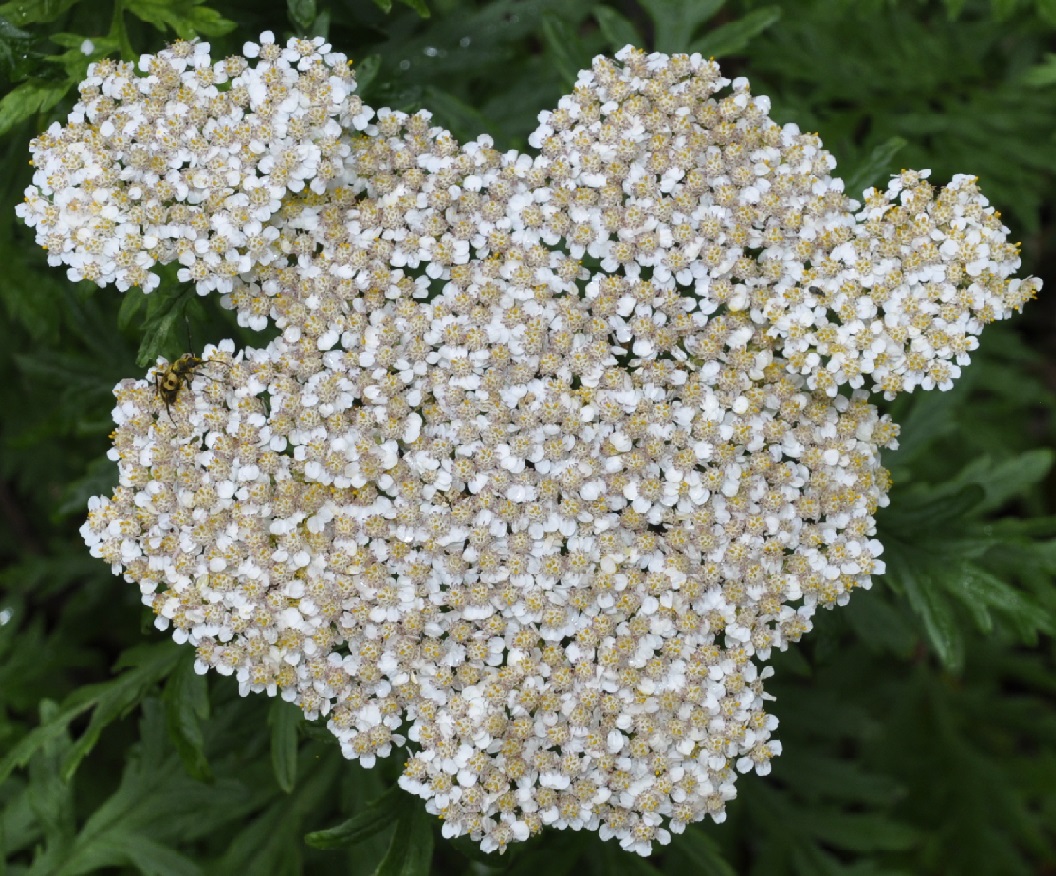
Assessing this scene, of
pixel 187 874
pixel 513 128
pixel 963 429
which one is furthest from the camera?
pixel 963 429

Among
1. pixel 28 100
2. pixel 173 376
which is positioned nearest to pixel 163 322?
pixel 173 376

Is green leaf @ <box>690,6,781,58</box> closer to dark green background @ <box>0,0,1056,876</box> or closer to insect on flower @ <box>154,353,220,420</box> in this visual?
dark green background @ <box>0,0,1056,876</box>

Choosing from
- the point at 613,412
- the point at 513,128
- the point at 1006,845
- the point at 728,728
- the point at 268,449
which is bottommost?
the point at 1006,845

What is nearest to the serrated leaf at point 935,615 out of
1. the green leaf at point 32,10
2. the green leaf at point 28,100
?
the green leaf at point 28,100

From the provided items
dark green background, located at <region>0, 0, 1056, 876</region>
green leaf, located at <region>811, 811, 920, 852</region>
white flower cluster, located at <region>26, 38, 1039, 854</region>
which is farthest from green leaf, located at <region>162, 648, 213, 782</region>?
green leaf, located at <region>811, 811, 920, 852</region>

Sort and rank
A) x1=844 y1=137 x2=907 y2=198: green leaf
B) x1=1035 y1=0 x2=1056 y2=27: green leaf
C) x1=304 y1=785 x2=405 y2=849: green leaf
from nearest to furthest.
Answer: x1=304 y1=785 x2=405 y2=849: green leaf < x1=844 y1=137 x2=907 y2=198: green leaf < x1=1035 y1=0 x2=1056 y2=27: green leaf

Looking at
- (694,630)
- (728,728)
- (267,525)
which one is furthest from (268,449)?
(728,728)

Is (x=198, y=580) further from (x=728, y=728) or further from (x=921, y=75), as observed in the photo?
(x=921, y=75)
